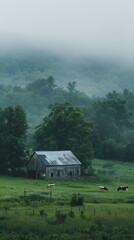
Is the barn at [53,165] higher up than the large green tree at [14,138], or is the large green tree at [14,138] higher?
the large green tree at [14,138]

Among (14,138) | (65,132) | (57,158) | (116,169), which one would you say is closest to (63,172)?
(57,158)

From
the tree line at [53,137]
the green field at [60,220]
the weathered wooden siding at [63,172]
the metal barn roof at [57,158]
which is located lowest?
the green field at [60,220]

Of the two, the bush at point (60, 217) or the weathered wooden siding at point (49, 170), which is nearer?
the bush at point (60, 217)

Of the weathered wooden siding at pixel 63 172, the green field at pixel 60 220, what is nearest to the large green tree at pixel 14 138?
the weathered wooden siding at pixel 63 172

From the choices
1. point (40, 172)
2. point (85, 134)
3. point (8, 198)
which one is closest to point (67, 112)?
point (85, 134)

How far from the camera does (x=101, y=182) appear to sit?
83375mm

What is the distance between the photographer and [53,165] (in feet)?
273

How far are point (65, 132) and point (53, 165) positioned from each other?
717 inches

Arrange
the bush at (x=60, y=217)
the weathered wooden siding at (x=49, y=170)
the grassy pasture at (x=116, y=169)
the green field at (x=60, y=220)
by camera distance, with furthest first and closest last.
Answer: the grassy pasture at (x=116, y=169) < the weathered wooden siding at (x=49, y=170) < the bush at (x=60, y=217) < the green field at (x=60, y=220)

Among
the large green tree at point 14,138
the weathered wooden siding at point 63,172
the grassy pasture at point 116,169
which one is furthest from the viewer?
the grassy pasture at point 116,169

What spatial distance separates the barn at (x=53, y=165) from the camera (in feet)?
272

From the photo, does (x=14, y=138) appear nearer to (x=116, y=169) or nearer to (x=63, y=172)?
(x=63, y=172)

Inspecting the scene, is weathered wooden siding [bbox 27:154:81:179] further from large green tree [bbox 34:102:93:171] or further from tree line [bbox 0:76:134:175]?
large green tree [bbox 34:102:93:171]

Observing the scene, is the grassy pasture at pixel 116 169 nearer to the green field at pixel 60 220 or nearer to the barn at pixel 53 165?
the barn at pixel 53 165
